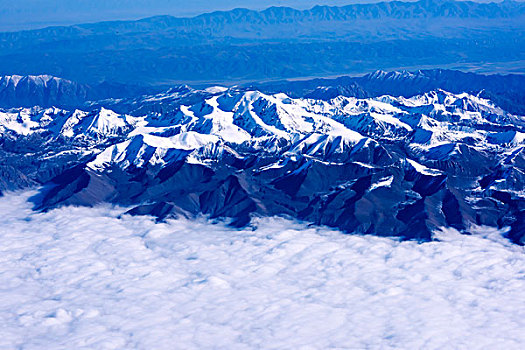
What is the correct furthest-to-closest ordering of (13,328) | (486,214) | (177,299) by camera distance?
1. (486,214)
2. (177,299)
3. (13,328)

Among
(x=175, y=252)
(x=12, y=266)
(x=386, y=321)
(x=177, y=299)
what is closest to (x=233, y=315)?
(x=177, y=299)

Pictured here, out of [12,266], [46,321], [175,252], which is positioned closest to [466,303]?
[175,252]

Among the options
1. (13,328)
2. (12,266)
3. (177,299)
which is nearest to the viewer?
(13,328)

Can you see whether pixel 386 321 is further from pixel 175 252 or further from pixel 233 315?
pixel 175 252

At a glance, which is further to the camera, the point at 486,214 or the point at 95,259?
the point at 486,214

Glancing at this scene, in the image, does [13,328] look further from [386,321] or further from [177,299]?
[386,321]

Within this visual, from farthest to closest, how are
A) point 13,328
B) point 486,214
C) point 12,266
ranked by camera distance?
point 486,214, point 12,266, point 13,328
